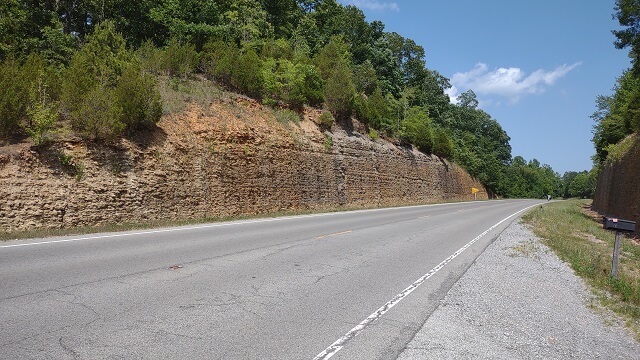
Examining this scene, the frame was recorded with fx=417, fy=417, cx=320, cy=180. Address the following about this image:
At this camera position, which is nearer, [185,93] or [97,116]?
[97,116]

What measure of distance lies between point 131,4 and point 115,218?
21.0m

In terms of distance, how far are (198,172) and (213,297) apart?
1430 cm

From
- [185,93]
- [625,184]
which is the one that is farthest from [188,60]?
[625,184]

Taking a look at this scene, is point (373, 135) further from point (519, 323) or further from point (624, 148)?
point (519, 323)

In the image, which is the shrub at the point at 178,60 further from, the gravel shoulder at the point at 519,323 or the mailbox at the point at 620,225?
the mailbox at the point at 620,225

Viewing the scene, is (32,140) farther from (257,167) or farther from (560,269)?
(560,269)

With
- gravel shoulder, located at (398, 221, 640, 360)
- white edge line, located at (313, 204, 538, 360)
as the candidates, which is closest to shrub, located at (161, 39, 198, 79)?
white edge line, located at (313, 204, 538, 360)

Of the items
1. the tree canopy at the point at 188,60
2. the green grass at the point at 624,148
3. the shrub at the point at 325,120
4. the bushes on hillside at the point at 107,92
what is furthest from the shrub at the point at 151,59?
the green grass at the point at 624,148

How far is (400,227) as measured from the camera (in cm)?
1744

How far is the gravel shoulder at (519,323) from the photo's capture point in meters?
4.93

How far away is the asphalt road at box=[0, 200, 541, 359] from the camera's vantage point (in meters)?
4.58

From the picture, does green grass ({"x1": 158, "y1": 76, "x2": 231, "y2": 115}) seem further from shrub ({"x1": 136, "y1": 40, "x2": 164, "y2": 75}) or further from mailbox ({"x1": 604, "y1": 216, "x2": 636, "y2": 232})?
mailbox ({"x1": 604, "y1": 216, "x2": 636, "y2": 232})

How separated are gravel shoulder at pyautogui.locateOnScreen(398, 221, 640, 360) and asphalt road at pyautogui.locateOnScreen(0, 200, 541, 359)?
1.03 feet

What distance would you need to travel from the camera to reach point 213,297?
628 cm
